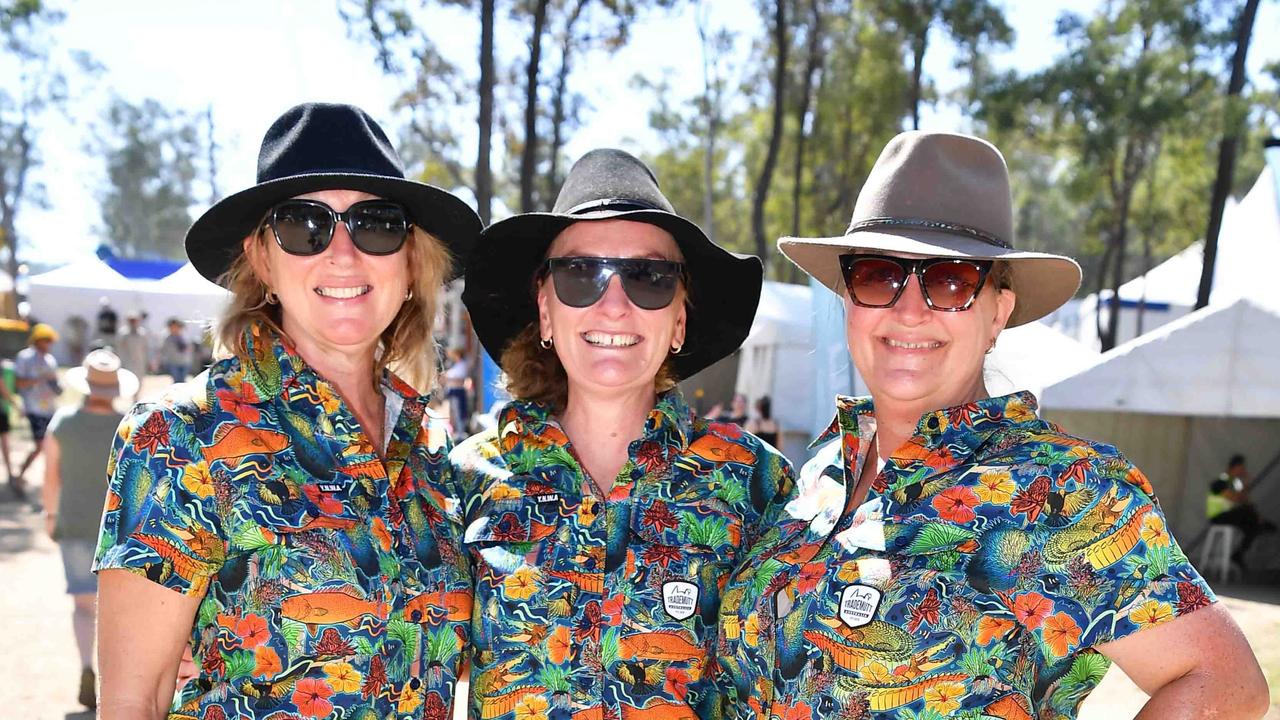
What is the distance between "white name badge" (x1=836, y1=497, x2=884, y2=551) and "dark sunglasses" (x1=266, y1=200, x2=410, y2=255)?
1366 millimetres

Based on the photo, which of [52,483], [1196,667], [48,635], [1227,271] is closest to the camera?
[1196,667]

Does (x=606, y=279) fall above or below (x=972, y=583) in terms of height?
above

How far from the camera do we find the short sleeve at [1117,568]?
186 centimetres

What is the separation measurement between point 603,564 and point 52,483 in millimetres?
5483

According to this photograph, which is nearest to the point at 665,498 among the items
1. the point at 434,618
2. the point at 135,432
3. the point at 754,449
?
the point at 754,449

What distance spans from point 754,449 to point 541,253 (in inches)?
35.0

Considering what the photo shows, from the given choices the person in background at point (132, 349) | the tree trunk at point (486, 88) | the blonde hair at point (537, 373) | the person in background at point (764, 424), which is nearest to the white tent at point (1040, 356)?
the person in background at point (764, 424)

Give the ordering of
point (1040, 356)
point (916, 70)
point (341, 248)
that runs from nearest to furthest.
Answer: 1. point (341, 248)
2. point (1040, 356)
3. point (916, 70)

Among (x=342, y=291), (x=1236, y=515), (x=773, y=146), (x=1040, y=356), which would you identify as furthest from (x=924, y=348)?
(x=773, y=146)

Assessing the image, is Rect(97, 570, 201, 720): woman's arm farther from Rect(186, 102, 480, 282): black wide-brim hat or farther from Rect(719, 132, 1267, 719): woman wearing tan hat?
Rect(719, 132, 1267, 719): woman wearing tan hat

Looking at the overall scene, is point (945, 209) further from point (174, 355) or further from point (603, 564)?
point (174, 355)

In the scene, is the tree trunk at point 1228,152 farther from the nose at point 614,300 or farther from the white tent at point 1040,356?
the nose at point 614,300

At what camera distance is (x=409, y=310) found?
293cm

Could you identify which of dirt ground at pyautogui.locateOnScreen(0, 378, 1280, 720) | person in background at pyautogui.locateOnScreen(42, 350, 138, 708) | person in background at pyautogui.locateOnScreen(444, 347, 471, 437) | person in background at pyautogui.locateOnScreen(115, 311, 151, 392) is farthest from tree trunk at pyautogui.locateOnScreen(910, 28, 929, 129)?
person in background at pyautogui.locateOnScreen(42, 350, 138, 708)
